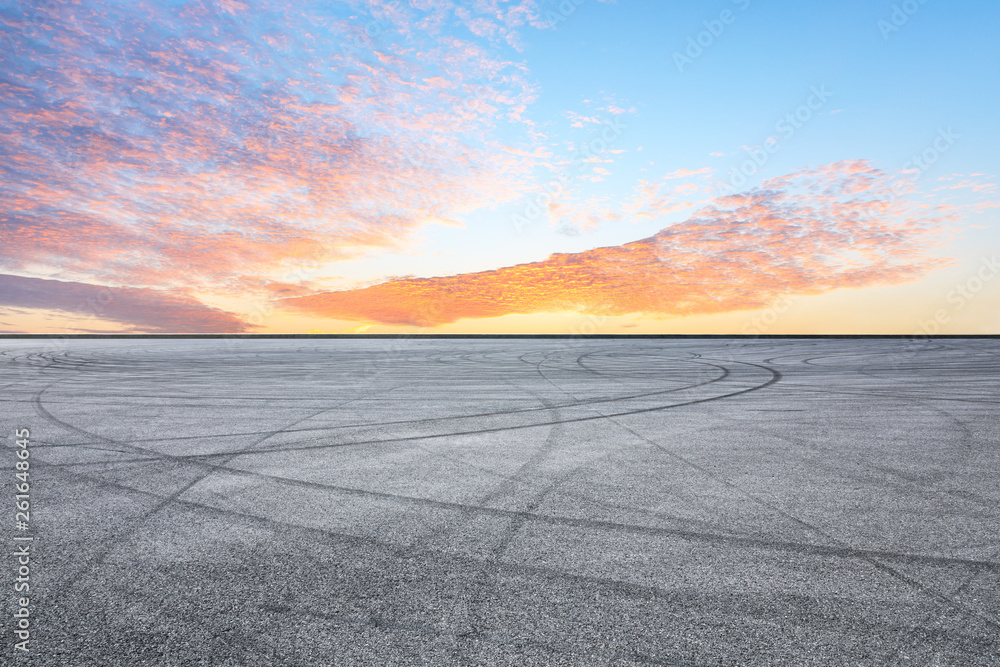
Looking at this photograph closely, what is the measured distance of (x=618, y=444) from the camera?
291 inches

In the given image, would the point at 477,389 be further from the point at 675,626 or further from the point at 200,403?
the point at 675,626

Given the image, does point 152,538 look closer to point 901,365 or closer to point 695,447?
point 695,447

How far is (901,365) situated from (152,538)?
23.2m

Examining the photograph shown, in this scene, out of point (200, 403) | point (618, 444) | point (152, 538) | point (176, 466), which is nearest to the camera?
point (152, 538)

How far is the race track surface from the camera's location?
292 cm

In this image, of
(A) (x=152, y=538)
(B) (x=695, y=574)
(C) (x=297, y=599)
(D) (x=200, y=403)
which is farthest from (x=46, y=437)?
(B) (x=695, y=574)

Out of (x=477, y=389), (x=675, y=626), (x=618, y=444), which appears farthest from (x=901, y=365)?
(x=675, y=626)

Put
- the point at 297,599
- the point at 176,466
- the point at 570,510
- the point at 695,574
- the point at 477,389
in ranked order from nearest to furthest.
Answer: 1. the point at 297,599
2. the point at 695,574
3. the point at 570,510
4. the point at 176,466
5. the point at 477,389

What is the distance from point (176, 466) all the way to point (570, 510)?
4.56m

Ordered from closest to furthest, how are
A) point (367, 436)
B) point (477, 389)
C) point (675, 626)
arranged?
1. point (675, 626)
2. point (367, 436)
3. point (477, 389)

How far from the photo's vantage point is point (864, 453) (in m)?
6.95

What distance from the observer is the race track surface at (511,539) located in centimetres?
292

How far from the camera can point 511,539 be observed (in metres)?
4.21

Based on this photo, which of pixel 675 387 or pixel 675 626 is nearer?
pixel 675 626
